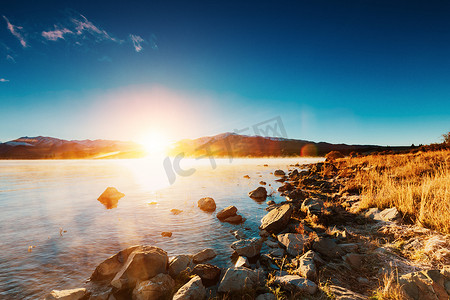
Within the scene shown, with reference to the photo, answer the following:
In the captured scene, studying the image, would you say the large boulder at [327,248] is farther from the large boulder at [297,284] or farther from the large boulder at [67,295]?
the large boulder at [67,295]

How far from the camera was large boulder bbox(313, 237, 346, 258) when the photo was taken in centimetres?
634

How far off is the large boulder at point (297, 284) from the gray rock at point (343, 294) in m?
0.43

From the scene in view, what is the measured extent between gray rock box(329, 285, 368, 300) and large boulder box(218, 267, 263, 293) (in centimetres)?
179

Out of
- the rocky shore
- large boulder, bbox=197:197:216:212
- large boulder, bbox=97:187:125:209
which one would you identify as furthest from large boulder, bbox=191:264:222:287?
large boulder, bbox=97:187:125:209

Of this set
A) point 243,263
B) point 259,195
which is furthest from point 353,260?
point 259,195

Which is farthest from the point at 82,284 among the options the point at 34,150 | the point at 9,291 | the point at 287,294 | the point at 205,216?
the point at 34,150

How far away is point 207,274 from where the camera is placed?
549cm

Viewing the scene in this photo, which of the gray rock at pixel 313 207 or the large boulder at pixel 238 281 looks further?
the gray rock at pixel 313 207

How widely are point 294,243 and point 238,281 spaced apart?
306 cm

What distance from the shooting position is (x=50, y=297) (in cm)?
460

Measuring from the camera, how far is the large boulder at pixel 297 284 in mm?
4641

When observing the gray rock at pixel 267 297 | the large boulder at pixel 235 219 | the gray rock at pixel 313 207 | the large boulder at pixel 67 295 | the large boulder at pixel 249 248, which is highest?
the gray rock at pixel 313 207

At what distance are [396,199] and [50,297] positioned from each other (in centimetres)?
A: 1245

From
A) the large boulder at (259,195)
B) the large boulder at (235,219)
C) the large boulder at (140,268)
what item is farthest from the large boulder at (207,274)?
the large boulder at (259,195)
